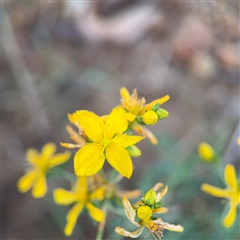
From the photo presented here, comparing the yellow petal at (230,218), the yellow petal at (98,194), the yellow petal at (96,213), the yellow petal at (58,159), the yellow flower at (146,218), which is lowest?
the yellow flower at (146,218)

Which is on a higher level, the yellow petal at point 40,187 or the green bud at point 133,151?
the yellow petal at point 40,187

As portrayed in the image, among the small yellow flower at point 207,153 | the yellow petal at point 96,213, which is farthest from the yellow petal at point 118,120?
the small yellow flower at point 207,153

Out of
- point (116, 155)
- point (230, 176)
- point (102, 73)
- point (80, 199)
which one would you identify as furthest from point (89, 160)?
point (102, 73)

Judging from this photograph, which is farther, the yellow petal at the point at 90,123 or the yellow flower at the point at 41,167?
the yellow flower at the point at 41,167

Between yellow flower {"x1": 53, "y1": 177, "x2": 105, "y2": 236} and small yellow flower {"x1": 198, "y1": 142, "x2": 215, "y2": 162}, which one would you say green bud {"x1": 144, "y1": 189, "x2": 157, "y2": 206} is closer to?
yellow flower {"x1": 53, "y1": 177, "x2": 105, "y2": 236}

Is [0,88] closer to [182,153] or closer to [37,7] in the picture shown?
[37,7]

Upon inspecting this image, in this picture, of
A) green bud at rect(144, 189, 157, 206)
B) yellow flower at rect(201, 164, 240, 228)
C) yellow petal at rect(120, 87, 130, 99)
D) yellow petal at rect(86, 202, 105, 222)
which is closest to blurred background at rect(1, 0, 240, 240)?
yellow flower at rect(201, 164, 240, 228)

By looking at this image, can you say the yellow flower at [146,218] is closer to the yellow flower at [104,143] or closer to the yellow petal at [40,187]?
the yellow flower at [104,143]

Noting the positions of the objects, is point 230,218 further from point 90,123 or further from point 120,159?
point 90,123
